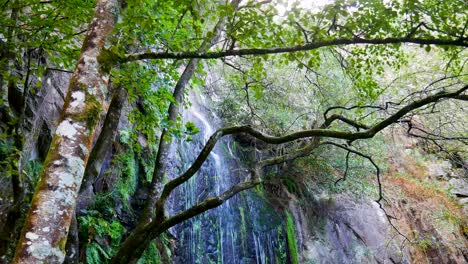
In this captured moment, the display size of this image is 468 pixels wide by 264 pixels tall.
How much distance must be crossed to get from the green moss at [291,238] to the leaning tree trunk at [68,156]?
9431 mm

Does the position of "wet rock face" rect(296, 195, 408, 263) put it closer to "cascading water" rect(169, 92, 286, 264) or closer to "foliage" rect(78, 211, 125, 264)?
"cascading water" rect(169, 92, 286, 264)

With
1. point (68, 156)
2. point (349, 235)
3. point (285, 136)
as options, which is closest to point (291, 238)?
point (349, 235)

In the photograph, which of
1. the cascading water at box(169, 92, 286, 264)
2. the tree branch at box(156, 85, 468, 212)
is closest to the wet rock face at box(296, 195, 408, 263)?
the cascading water at box(169, 92, 286, 264)

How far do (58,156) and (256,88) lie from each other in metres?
3.55

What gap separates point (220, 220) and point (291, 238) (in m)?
2.67

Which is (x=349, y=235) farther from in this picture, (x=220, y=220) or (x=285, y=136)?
(x=285, y=136)

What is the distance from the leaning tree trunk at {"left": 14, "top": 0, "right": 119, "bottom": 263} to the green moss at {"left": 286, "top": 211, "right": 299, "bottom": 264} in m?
9.43

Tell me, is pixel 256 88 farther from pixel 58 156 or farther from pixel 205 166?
pixel 205 166

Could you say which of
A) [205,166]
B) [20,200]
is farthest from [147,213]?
[205,166]

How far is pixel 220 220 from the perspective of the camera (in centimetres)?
997

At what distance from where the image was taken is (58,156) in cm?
237

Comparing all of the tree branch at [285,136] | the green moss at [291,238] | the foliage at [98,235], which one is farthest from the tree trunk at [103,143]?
the green moss at [291,238]

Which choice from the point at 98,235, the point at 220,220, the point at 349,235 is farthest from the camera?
the point at 349,235

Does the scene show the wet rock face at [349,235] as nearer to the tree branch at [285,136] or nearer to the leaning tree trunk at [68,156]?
the tree branch at [285,136]
